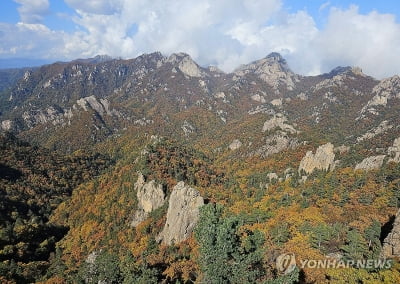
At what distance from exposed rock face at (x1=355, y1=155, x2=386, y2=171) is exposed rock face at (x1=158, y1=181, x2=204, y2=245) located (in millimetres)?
71582

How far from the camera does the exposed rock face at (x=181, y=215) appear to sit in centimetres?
11381

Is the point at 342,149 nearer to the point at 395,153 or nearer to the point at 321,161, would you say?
the point at 321,161

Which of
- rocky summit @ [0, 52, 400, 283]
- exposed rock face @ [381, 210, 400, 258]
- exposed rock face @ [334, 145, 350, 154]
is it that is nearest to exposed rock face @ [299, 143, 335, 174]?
rocky summit @ [0, 52, 400, 283]

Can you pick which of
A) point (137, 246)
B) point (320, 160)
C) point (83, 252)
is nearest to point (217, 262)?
point (137, 246)

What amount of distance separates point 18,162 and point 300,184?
148m

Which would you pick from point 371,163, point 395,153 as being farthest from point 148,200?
point 395,153

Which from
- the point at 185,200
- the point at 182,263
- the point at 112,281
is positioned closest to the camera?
the point at 112,281

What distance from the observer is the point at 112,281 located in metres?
65.1

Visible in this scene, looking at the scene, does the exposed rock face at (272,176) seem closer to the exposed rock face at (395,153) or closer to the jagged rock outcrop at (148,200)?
the exposed rock face at (395,153)

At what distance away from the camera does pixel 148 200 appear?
140 metres

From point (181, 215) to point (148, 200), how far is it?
2806 centimetres

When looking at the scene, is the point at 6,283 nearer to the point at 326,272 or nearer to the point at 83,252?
the point at 83,252

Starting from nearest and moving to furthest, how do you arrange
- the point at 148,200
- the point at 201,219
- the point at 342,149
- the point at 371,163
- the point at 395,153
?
the point at 201,219
the point at 148,200
the point at 371,163
the point at 395,153
the point at 342,149

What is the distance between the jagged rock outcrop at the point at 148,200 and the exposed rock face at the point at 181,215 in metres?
18.4
